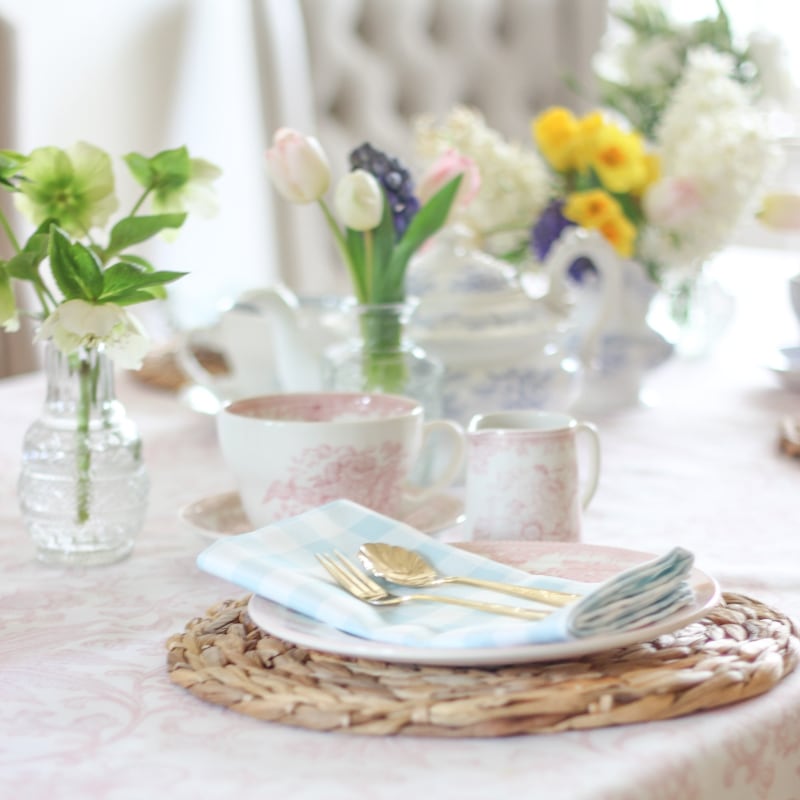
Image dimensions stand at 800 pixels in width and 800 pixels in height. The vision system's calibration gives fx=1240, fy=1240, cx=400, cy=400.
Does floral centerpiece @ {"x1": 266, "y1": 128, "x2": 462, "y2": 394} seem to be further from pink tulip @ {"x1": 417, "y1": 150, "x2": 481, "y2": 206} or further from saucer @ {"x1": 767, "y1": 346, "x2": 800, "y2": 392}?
saucer @ {"x1": 767, "y1": 346, "x2": 800, "y2": 392}

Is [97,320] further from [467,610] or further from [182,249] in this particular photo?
[182,249]

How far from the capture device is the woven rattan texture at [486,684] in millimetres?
472

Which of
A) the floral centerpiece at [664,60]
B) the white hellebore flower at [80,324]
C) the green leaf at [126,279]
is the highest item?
the floral centerpiece at [664,60]

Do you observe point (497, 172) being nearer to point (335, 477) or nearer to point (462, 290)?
point (462, 290)

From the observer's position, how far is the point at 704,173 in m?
1.26

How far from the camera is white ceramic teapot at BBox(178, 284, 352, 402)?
1.04 metres

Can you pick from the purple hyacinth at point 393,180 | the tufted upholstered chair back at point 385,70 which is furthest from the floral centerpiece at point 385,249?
the tufted upholstered chair back at point 385,70

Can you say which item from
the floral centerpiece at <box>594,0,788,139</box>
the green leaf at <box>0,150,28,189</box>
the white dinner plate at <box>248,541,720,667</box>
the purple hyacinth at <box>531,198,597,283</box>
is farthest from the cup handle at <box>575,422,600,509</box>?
the floral centerpiece at <box>594,0,788,139</box>

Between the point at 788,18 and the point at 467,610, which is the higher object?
the point at 788,18

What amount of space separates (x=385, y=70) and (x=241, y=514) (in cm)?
182

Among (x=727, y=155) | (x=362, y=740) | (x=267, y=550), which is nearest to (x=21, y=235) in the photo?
(x=727, y=155)

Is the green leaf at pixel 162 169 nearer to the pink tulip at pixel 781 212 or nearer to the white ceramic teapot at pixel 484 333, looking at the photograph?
the white ceramic teapot at pixel 484 333

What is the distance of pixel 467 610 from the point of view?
1.85 ft

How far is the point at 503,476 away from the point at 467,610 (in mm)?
172
